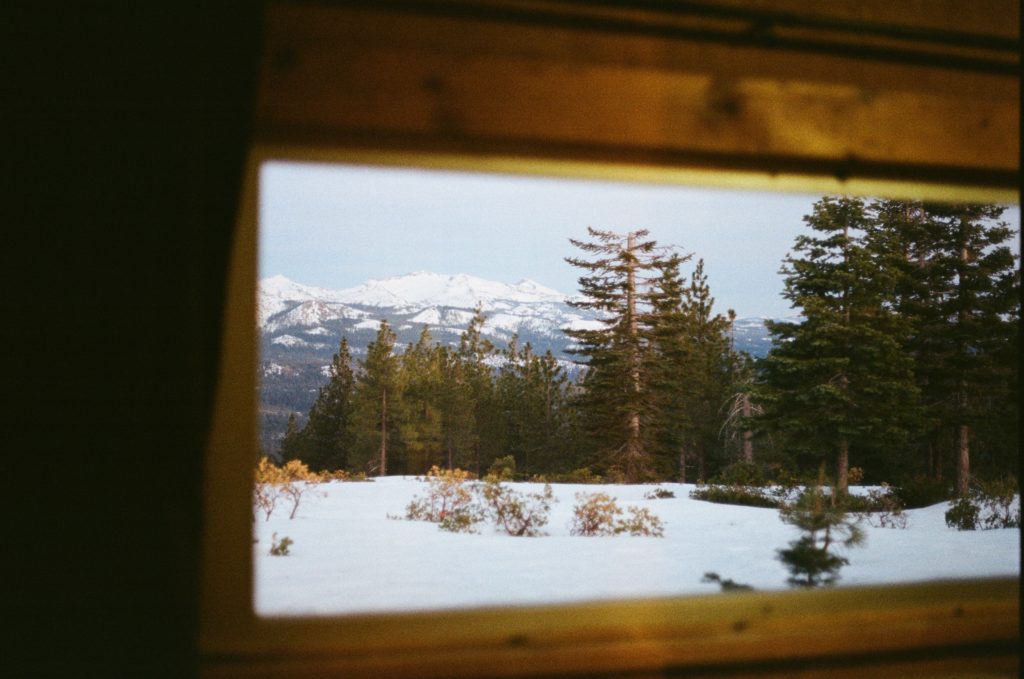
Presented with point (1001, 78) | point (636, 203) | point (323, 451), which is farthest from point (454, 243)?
point (1001, 78)

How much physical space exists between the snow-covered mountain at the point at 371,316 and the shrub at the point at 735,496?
2188mm

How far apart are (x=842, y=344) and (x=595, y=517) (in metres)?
4.34

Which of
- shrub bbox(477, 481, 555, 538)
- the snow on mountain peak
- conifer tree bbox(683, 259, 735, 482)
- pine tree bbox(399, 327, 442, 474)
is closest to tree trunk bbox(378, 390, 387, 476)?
pine tree bbox(399, 327, 442, 474)

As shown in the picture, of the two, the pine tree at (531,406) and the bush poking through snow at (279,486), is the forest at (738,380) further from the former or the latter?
the bush poking through snow at (279,486)

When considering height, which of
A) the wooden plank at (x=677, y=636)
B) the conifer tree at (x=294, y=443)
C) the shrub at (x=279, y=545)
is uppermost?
the wooden plank at (x=677, y=636)

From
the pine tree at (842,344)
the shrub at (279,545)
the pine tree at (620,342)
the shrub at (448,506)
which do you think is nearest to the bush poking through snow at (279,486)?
the shrub at (279,545)

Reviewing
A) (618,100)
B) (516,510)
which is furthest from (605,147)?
(516,510)

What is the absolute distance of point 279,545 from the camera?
17.4ft

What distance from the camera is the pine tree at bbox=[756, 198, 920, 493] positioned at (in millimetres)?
9234

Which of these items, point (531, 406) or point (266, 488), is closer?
point (266, 488)

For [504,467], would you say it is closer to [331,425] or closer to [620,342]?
[620,342]

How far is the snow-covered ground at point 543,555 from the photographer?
179 inches

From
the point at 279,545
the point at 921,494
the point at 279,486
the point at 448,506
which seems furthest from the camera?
the point at 921,494

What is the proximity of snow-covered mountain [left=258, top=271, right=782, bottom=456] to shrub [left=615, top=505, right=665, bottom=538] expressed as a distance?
4409 mm
